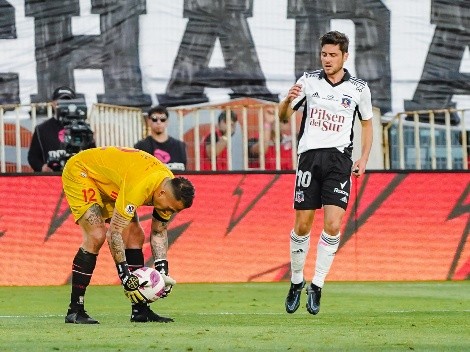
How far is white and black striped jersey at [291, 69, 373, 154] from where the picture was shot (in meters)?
12.3

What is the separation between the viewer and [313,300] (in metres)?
12.0

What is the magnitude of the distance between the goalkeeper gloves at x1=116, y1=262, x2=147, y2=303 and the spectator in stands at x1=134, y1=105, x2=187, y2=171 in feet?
20.6

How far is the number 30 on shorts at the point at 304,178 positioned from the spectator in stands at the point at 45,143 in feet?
19.7

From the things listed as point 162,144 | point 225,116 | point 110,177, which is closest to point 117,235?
point 110,177

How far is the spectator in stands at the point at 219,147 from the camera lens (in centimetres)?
1922

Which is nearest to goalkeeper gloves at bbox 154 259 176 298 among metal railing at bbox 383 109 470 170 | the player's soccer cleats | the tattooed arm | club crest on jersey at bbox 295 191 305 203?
the tattooed arm

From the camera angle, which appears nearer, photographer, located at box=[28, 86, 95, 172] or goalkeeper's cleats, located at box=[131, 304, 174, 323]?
goalkeeper's cleats, located at box=[131, 304, 174, 323]

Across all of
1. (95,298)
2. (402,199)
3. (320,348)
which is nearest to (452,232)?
(402,199)

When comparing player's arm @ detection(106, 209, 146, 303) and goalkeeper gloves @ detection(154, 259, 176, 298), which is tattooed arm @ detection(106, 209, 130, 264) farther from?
goalkeeper gloves @ detection(154, 259, 176, 298)

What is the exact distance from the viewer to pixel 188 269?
17.3 m

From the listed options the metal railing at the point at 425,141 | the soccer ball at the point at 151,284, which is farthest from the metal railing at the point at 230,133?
the soccer ball at the point at 151,284

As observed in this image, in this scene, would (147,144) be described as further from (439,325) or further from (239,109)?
(439,325)

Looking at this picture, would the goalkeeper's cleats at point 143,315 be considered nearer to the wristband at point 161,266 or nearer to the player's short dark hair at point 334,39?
the wristband at point 161,266

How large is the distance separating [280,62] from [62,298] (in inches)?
264
